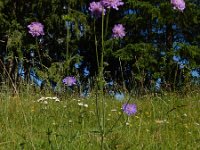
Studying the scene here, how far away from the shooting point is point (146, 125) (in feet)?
16.2

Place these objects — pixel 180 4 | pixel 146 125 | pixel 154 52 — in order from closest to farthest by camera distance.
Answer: pixel 180 4, pixel 146 125, pixel 154 52

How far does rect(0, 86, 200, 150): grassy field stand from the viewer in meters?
3.41

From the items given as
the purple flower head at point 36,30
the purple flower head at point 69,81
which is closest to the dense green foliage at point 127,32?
the purple flower head at point 69,81

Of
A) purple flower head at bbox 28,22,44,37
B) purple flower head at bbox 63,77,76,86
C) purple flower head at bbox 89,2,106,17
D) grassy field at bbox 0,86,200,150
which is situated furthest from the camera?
grassy field at bbox 0,86,200,150

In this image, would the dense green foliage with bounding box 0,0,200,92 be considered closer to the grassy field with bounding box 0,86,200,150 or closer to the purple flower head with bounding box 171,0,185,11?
the grassy field with bounding box 0,86,200,150

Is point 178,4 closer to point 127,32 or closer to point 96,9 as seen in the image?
point 96,9

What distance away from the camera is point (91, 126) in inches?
200

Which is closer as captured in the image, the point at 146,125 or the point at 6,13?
the point at 146,125

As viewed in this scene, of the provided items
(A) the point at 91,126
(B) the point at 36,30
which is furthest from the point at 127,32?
(B) the point at 36,30

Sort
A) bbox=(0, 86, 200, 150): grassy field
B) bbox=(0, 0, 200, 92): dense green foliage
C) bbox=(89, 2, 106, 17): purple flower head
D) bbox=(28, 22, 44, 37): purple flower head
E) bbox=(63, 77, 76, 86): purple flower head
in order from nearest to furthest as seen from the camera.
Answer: bbox=(89, 2, 106, 17): purple flower head < bbox=(28, 22, 44, 37): purple flower head < bbox=(63, 77, 76, 86): purple flower head < bbox=(0, 86, 200, 150): grassy field < bbox=(0, 0, 200, 92): dense green foliage

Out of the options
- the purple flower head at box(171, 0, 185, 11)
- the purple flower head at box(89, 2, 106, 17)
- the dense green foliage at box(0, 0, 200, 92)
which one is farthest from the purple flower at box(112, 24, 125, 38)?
the dense green foliage at box(0, 0, 200, 92)

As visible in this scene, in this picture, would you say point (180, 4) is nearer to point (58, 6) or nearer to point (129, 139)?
point (129, 139)

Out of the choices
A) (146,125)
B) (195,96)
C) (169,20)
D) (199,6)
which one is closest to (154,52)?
(169,20)

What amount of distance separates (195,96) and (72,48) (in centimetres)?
1108
